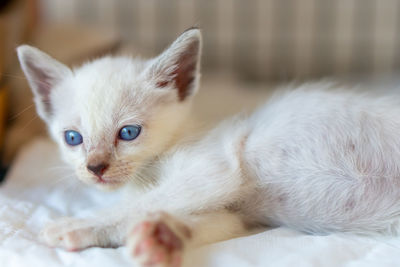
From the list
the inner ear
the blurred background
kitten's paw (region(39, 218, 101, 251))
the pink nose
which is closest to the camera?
kitten's paw (region(39, 218, 101, 251))

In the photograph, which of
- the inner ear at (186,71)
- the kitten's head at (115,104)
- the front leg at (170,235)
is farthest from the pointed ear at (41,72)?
the front leg at (170,235)

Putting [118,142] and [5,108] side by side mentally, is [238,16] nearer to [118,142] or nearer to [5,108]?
[5,108]

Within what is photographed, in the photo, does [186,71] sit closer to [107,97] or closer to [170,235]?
[107,97]

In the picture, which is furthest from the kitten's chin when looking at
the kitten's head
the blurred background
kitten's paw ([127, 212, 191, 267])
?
the blurred background

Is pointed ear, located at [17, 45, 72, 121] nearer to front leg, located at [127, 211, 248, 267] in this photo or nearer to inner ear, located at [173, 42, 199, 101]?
inner ear, located at [173, 42, 199, 101]

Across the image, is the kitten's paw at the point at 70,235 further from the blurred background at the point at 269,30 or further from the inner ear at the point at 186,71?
the blurred background at the point at 269,30

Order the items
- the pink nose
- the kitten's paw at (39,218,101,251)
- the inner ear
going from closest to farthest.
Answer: the kitten's paw at (39,218,101,251), the pink nose, the inner ear

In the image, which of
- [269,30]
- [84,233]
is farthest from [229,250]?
[269,30]

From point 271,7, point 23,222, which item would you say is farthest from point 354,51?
point 23,222
